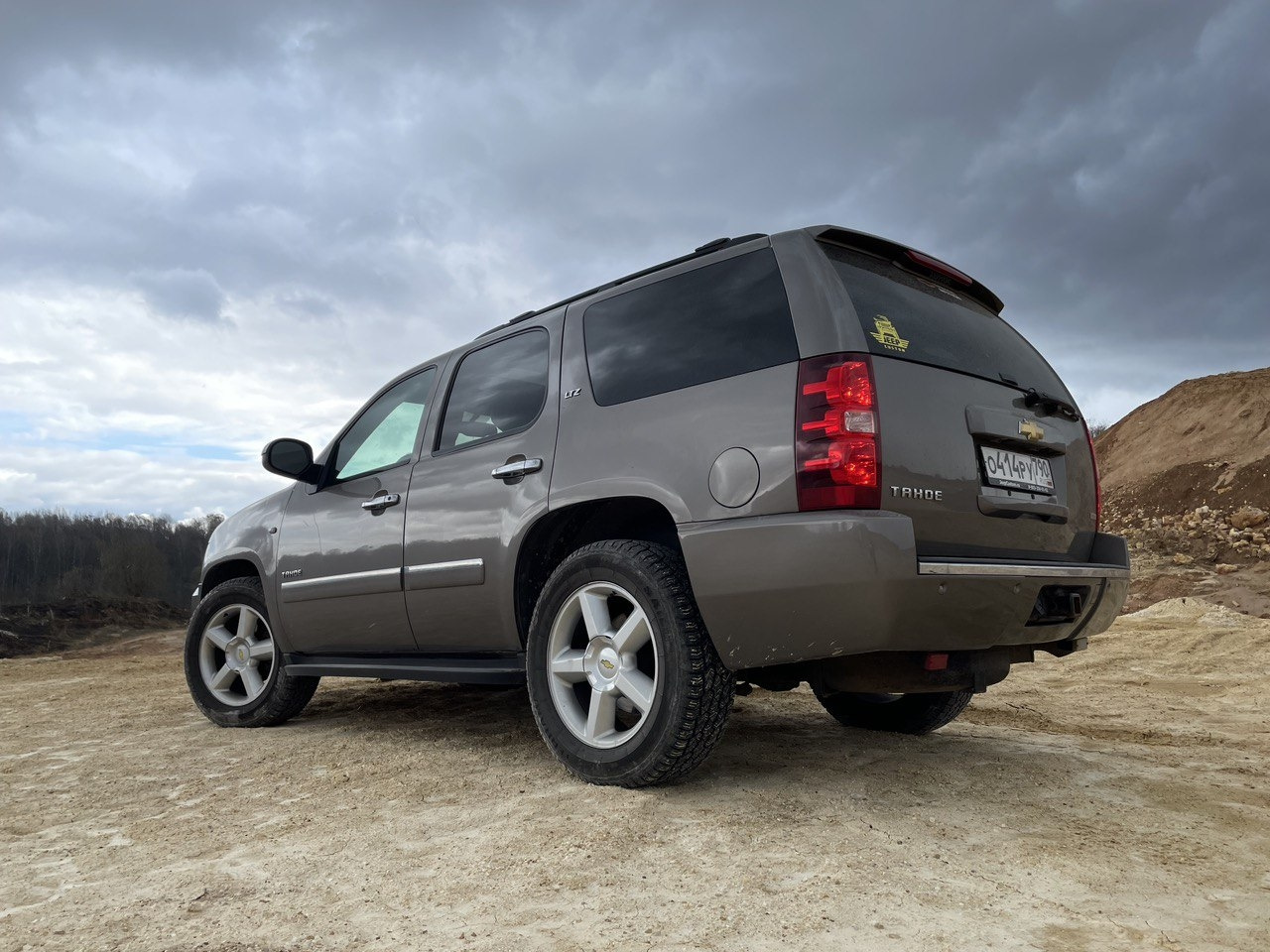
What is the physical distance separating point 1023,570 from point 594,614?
1442mm

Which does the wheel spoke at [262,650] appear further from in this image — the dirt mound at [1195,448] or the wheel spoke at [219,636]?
the dirt mound at [1195,448]

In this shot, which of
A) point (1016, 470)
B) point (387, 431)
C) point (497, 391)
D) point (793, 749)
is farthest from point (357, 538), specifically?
point (1016, 470)

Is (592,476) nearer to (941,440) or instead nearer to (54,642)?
(941,440)

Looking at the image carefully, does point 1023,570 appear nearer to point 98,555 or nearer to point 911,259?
point 911,259

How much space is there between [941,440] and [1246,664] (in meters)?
5.96

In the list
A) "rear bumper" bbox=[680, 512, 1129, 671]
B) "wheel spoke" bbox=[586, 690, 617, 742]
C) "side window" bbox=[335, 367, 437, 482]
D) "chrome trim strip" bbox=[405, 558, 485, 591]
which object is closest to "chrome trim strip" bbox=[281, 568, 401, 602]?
"chrome trim strip" bbox=[405, 558, 485, 591]

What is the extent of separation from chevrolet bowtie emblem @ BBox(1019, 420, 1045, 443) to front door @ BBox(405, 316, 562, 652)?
1.73 metres

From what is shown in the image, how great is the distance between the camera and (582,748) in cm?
312

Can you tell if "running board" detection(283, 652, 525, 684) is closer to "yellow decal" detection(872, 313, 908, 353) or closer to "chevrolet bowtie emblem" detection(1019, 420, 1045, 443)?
"yellow decal" detection(872, 313, 908, 353)

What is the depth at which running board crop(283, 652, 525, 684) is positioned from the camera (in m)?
3.56

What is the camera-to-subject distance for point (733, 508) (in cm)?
277

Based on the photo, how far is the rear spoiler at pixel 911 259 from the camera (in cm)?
309

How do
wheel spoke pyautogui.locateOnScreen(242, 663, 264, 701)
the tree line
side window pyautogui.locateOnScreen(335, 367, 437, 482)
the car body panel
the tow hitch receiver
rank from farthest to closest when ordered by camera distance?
1. the tree line
2. wheel spoke pyautogui.locateOnScreen(242, 663, 264, 701)
3. side window pyautogui.locateOnScreen(335, 367, 437, 482)
4. the car body panel
5. the tow hitch receiver

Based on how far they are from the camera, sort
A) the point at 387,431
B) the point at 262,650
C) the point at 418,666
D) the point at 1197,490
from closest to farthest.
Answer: the point at 418,666
the point at 387,431
the point at 262,650
the point at 1197,490
